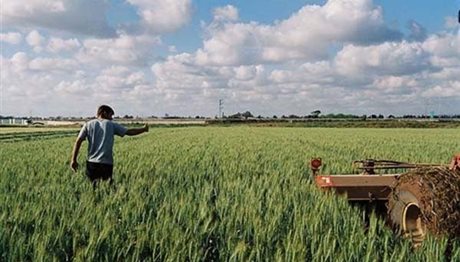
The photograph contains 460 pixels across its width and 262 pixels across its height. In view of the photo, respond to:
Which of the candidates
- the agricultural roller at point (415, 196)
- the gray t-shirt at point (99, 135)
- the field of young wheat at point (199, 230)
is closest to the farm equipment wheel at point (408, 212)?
the agricultural roller at point (415, 196)

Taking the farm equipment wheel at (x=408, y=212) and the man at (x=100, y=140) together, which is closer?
the farm equipment wheel at (x=408, y=212)

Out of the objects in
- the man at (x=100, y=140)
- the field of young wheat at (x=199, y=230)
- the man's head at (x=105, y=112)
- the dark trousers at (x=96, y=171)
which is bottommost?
the field of young wheat at (x=199, y=230)

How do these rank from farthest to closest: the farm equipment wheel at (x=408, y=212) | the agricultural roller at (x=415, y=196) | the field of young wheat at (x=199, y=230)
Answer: the farm equipment wheel at (x=408, y=212) → the agricultural roller at (x=415, y=196) → the field of young wheat at (x=199, y=230)

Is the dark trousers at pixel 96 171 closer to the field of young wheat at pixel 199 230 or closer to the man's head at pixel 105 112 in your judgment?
the field of young wheat at pixel 199 230

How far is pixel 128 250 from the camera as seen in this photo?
411 centimetres

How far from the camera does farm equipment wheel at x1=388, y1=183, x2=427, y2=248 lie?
4746 millimetres

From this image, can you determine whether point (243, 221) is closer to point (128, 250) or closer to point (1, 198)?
point (128, 250)

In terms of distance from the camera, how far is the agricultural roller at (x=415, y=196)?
4.43 metres

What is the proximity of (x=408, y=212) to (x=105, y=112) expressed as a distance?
4750 mm

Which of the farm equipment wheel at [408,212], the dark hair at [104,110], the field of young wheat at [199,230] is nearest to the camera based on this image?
the field of young wheat at [199,230]

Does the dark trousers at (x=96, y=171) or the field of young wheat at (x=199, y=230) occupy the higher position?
the dark trousers at (x=96, y=171)

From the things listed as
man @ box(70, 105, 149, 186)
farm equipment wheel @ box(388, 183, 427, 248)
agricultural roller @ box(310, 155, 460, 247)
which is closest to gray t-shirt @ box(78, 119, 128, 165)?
man @ box(70, 105, 149, 186)

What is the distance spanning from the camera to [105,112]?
802 centimetres

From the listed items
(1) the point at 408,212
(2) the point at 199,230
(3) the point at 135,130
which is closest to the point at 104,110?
(3) the point at 135,130
